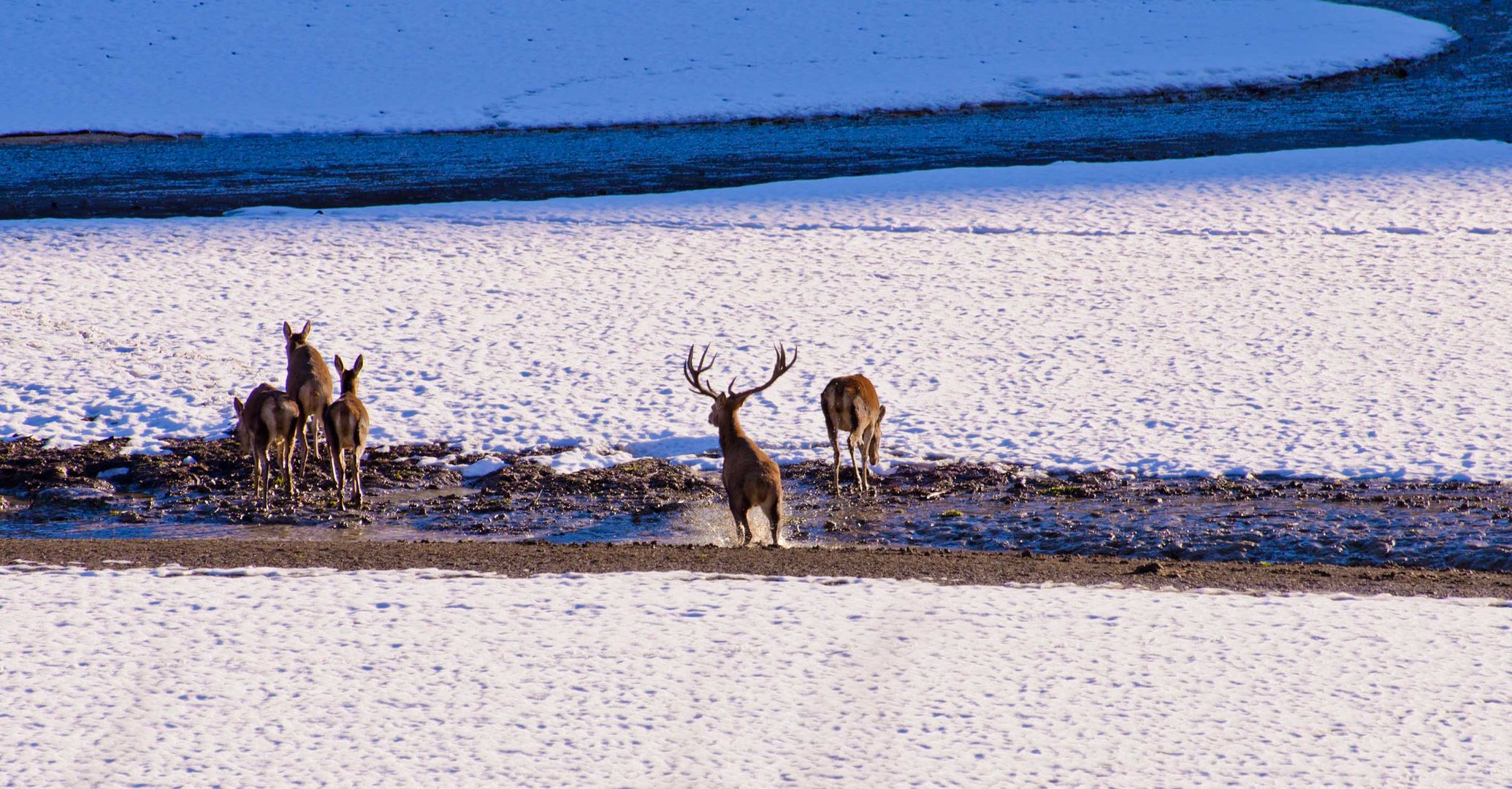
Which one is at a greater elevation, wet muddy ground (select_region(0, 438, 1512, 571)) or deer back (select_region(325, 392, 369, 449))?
deer back (select_region(325, 392, 369, 449))

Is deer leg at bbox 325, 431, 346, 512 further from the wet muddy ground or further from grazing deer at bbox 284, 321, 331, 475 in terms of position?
grazing deer at bbox 284, 321, 331, 475

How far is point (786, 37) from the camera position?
133 ft

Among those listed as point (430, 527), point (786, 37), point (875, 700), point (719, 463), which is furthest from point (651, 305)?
point (786, 37)

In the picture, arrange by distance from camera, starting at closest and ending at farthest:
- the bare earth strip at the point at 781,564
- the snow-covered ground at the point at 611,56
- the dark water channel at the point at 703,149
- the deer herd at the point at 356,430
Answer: the bare earth strip at the point at 781,564, the deer herd at the point at 356,430, the dark water channel at the point at 703,149, the snow-covered ground at the point at 611,56

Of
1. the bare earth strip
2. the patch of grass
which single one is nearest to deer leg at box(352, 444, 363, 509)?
the bare earth strip

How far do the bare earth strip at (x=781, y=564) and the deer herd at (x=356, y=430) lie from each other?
1.98 feet

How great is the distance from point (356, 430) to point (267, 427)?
63 cm

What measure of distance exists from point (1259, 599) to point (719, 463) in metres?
4.87

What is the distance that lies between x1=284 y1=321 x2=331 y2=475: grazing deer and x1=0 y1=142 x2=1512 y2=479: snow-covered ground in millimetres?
850

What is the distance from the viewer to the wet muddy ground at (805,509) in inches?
388

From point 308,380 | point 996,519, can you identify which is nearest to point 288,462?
point 308,380

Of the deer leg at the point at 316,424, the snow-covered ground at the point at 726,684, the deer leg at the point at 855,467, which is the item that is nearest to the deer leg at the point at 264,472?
the deer leg at the point at 316,424

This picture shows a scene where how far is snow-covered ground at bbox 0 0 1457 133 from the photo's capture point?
3366 cm

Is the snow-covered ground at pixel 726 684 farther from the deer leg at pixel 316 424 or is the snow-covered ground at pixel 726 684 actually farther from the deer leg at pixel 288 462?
the deer leg at pixel 316 424
